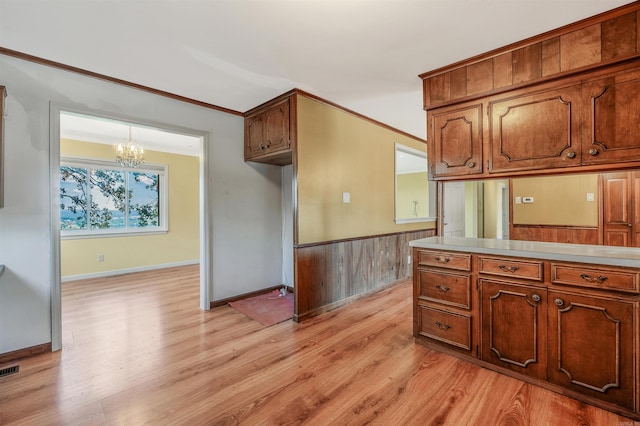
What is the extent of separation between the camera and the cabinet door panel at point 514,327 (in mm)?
1833

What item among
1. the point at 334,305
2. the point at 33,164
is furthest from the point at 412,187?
the point at 33,164

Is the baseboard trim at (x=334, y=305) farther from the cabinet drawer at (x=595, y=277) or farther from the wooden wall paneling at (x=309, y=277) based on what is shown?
the cabinet drawer at (x=595, y=277)

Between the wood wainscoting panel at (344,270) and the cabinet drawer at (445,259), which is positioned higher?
the cabinet drawer at (445,259)

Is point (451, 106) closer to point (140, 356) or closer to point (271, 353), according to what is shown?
point (271, 353)

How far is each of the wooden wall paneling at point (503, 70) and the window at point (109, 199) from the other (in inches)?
232

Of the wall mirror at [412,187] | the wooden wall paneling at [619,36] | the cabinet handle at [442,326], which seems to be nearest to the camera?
the wooden wall paneling at [619,36]

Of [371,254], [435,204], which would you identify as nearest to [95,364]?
[371,254]

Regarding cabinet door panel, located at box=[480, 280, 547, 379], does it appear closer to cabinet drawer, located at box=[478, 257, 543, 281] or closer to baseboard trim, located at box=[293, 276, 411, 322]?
cabinet drawer, located at box=[478, 257, 543, 281]

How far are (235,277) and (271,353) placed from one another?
4.95 feet

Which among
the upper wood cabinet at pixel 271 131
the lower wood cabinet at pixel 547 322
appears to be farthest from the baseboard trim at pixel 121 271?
the lower wood cabinet at pixel 547 322

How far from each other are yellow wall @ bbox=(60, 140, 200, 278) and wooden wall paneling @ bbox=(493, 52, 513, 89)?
5777mm

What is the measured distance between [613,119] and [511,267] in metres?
1.16

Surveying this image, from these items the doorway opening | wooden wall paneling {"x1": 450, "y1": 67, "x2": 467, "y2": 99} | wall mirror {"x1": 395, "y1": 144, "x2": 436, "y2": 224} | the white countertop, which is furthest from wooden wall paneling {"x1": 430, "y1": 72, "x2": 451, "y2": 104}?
wall mirror {"x1": 395, "y1": 144, "x2": 436, "y2": 224}

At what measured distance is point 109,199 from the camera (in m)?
5.26
